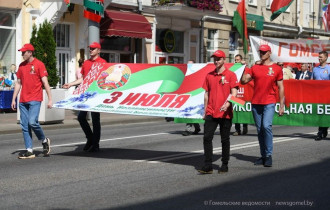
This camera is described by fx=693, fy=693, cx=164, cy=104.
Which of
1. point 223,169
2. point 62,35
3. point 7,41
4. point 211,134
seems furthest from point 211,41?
point 211,134

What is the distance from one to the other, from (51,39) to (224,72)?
16.4 meters

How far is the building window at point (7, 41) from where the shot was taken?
86.9 ft

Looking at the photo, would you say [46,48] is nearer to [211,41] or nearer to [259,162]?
[211,41]

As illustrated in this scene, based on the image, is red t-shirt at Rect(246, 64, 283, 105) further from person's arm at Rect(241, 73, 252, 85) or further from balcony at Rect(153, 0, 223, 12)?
balcony at Rect(153, 0, 223, 12)

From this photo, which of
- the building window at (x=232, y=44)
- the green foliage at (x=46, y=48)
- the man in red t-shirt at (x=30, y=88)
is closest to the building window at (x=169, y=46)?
the building window at (x=232, y=44)

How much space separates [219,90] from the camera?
9.95 meters

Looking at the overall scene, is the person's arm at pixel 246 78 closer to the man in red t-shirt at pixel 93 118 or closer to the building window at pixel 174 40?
the man in red t-shirt at pixel 93 118

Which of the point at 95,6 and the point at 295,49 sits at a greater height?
the point at 95,6

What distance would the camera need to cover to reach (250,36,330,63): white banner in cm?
1833

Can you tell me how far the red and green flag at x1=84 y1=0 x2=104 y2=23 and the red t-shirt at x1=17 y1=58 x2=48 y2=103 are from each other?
34.2 ft

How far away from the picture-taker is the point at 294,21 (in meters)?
47.8

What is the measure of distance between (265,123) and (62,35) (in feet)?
65.0

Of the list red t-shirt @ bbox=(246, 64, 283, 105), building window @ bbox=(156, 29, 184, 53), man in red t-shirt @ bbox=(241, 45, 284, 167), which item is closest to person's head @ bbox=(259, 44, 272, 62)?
man in red t-shirt @ bbox=(241, 45, 284, 167)

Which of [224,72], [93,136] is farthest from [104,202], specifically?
[93,136]
